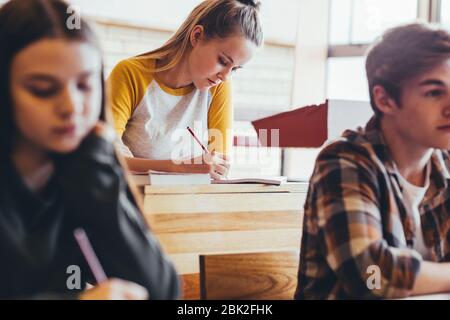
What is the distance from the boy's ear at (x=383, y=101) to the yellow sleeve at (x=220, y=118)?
2.24 ft

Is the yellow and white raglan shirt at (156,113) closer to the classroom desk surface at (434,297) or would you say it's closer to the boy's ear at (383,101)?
the boy's ear at (383,101)

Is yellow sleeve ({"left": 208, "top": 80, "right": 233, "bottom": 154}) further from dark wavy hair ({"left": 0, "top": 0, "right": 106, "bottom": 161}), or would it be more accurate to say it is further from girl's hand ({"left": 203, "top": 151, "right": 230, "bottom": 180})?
dark wavy hair ({"left": 0, "top": 0, "right": 106, "bottom": 161})

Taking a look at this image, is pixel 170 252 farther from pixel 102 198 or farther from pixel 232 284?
pixel 102 198

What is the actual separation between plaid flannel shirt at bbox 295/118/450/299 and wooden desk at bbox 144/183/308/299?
0.16 m

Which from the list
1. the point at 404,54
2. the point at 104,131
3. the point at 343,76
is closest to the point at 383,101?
the point at 404,54

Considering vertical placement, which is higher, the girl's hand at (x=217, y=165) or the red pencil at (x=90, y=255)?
the girl's hand at (x=217, y=165)

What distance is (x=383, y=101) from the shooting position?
927 millimetres

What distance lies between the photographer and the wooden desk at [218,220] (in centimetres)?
108

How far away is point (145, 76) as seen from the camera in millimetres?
1428

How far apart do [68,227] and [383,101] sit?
499 millimetres

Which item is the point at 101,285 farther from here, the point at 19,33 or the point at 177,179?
the point at 177,179

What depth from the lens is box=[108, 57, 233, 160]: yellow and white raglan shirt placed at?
4.51 feet

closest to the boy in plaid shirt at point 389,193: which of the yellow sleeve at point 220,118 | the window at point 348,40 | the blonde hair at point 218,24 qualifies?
the blonde hair at point 218,24

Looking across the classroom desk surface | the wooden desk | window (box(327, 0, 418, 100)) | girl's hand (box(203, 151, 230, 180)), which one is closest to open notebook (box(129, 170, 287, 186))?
the wooden desk
